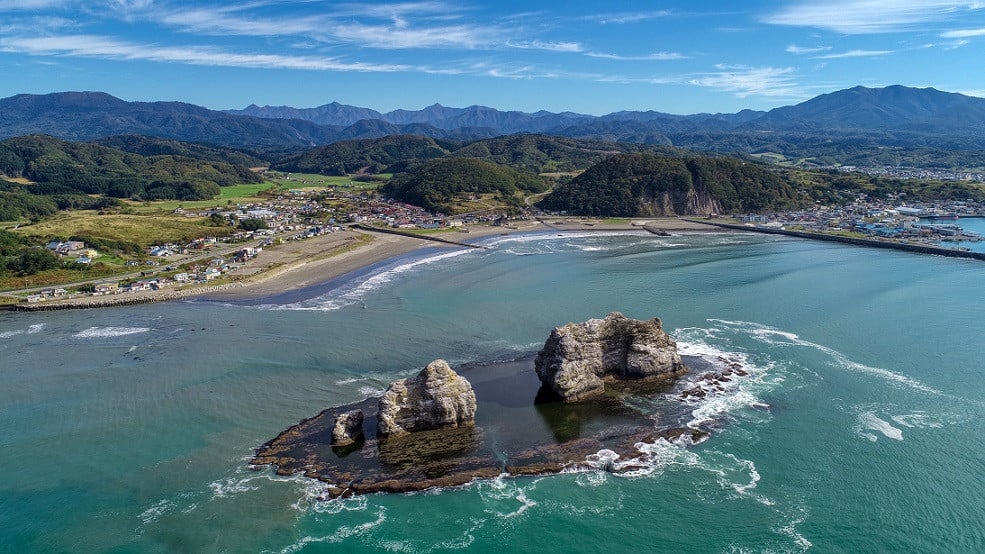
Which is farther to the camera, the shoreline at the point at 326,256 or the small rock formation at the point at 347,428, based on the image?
the shoreline at the point at 326,256

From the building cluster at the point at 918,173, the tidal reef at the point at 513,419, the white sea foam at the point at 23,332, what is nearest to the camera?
the tidal reef at the point at 513,419

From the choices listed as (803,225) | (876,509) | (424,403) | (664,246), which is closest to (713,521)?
(876,509)

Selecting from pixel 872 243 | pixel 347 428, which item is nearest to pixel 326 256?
pixel 347 428

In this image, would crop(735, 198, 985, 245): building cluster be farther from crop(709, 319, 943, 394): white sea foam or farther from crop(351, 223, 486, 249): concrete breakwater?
crop(709, 319, 943, 394): white sea foam

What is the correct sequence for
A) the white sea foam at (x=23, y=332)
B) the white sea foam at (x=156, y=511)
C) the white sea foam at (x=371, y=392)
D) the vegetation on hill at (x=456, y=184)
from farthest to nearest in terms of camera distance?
the vegetation on hill at (x=456, y=184) → the white sea foam at (x=23, y=332) → the white sea foam at (x=371, y=392) → the white sea foam at (x=156, y=511)

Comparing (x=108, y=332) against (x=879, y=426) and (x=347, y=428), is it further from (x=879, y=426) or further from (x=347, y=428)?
(x=879, y=426)

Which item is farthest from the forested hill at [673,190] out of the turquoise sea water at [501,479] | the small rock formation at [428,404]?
the small rock formation at [428,404]

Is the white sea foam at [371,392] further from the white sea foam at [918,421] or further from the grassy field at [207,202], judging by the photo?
the grassy field at [207,202]

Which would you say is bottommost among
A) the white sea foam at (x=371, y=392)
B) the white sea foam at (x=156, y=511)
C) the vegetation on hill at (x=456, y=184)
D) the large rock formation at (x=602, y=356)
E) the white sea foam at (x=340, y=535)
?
the white sea foam at (x=340, y=535)
